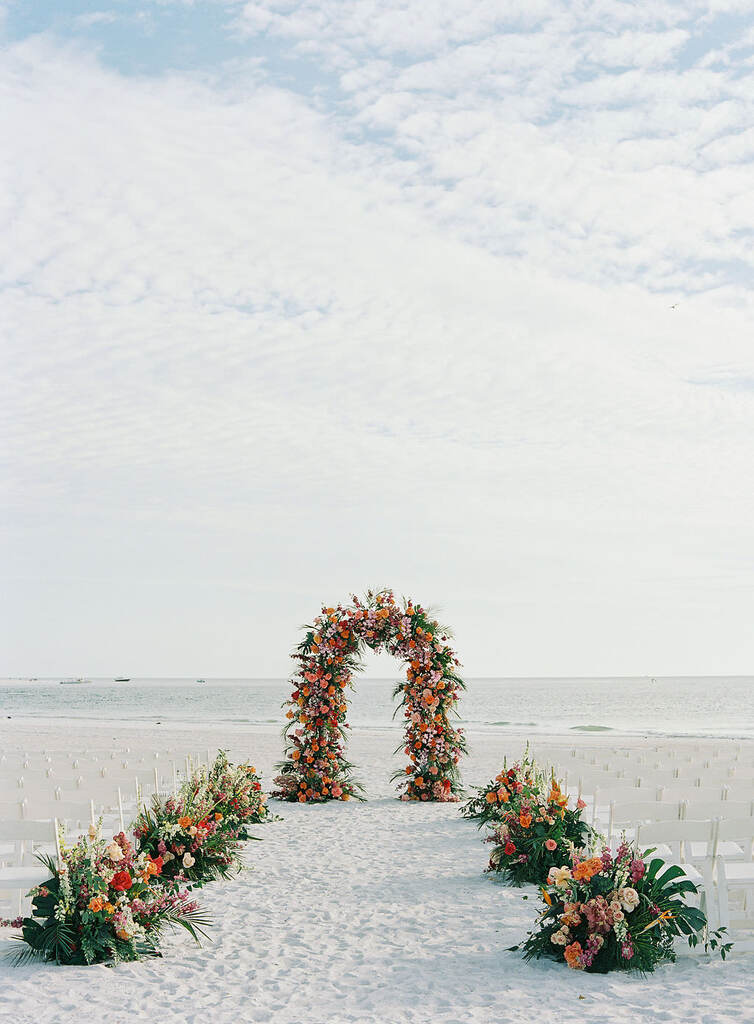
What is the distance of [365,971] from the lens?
18.0 ft

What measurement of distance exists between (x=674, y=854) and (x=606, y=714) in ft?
158

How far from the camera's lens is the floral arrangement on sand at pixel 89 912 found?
5426 mm

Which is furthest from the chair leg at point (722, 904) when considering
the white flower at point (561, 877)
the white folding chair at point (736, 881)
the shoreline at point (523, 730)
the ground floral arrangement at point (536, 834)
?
the shoreline at point (523, 730)

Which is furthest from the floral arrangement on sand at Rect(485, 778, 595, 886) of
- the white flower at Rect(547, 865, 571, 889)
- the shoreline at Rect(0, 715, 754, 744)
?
the shoreline at Rect(0, 715, 754, 744)

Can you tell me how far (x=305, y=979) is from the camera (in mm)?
5336

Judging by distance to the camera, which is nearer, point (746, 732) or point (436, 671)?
point (436, 671)

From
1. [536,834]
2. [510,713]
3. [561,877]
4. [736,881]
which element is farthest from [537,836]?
[510,713]

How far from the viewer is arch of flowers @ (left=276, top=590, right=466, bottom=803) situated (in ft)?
43.7

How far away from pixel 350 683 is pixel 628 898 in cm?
888

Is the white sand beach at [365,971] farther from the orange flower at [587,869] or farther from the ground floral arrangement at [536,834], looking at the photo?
the orange flower at [587,869]

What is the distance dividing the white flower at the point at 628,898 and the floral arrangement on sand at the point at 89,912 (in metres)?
2.83

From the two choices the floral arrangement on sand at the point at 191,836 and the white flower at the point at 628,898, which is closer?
the white flower at the point at 628,898

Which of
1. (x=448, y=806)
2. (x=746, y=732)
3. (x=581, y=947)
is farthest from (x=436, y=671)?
(x=746, y=732)

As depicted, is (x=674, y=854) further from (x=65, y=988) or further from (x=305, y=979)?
(x=65, y=988)
